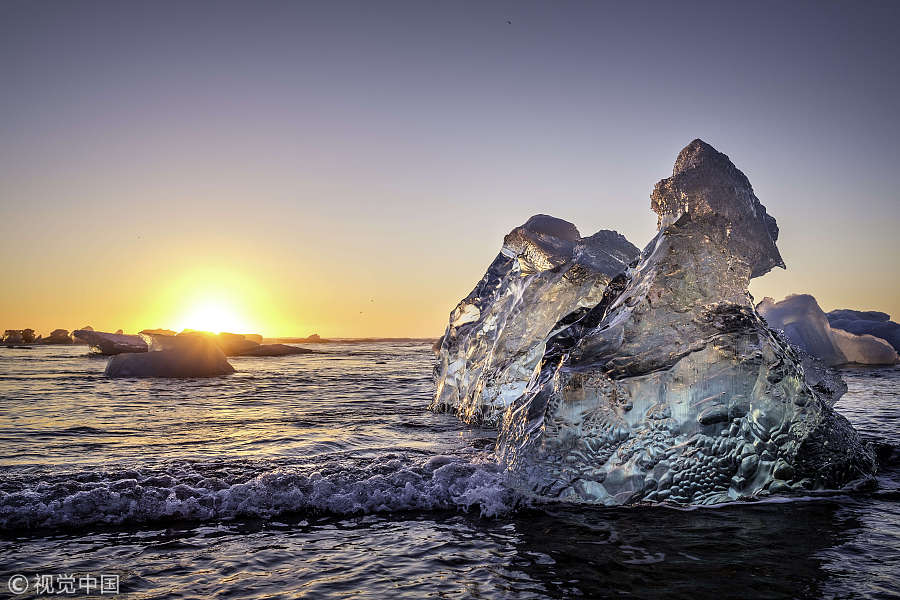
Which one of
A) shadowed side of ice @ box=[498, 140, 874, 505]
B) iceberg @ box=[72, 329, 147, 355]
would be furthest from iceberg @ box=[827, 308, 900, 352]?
iceberg @ box=[72, 329, 147, 355]

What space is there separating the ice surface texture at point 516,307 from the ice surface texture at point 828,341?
16157mm

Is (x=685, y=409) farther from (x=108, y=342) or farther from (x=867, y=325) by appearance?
(x=108, y=342)

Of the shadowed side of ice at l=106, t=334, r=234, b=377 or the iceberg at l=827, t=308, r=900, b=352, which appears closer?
the shadowed side of ice at l=106, t=334, r=234, b=377

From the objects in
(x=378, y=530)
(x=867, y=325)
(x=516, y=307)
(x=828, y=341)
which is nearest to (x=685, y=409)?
(x=378, y=530)

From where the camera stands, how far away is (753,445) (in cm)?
465

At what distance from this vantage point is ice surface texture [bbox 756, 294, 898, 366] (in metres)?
22.7

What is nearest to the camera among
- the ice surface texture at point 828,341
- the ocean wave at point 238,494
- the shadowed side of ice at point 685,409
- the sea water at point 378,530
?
the sea water at point 378,530

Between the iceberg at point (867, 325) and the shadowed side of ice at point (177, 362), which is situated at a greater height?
the iceberg at point (867, 325)

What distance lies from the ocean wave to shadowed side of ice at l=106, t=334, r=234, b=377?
599 inches

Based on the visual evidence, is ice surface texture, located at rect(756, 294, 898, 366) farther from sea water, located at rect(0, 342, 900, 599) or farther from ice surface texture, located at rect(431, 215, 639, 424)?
sea water, located at rect(0, 342, 900, 599)

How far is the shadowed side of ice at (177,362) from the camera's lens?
18547 millimetres

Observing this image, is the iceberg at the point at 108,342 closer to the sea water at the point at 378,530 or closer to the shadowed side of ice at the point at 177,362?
the shadowed side of ice at the point at 177,362

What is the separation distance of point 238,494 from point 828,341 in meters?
24.7

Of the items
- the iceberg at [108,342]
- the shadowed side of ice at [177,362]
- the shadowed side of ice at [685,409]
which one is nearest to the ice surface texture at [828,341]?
the shadowed side of ice at [685,409]
